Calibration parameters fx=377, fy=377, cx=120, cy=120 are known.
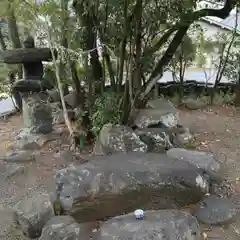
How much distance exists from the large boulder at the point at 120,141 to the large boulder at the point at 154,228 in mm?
1207

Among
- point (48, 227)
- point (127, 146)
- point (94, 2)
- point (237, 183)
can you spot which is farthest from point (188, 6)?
point (48, 227)

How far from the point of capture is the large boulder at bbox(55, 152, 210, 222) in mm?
2613

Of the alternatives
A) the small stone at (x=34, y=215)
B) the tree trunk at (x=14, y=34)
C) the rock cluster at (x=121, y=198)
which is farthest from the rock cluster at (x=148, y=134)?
the tree trunk at (x=14, y=34)

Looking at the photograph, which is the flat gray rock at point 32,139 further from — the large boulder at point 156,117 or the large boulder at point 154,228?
the large boulder at point 154,228

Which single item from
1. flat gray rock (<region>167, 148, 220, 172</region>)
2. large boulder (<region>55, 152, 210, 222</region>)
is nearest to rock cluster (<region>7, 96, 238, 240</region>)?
large boulder (<region>55, 152, 210, 222</region>)

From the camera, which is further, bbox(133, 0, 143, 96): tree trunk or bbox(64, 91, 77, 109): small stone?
bbox(64, 91, 77, 109): small stone

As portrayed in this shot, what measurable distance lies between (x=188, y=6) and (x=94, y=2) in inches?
43.0

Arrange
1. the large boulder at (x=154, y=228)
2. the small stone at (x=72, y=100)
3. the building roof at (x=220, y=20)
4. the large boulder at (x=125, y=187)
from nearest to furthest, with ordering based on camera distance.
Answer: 1. the large boulder at (x=154, y=228)
2. the large boulder at (x=125, y=187)
3. the small stone at (x=72, y=100)
4. the building roof at (x=220, y=20)

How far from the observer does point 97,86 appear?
416 cm

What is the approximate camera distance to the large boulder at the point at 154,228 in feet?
6.99

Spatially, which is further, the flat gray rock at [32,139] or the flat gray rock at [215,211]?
the flat gray rock at [32,139]

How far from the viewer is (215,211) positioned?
107 inches

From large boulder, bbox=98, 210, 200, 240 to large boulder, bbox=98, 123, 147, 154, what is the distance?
1.21m

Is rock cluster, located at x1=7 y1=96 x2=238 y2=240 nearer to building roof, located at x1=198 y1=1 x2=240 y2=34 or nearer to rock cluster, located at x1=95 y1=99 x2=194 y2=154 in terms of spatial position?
rock cluster, located at x1=95 y1=99 x2=194 y2=154
